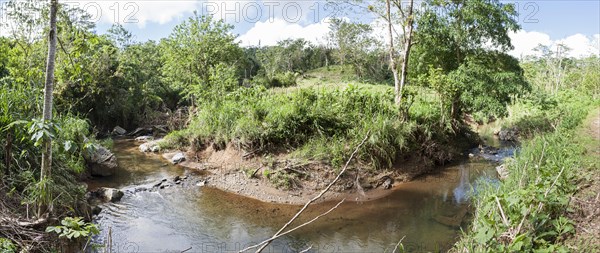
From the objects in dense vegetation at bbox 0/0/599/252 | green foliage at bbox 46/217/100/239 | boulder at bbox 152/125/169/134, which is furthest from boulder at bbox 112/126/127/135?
green foliage at bbox 46/217/100/239

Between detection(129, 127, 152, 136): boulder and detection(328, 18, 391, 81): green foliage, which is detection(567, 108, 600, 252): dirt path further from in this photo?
detection(328, 18, 391, 81): green foliage

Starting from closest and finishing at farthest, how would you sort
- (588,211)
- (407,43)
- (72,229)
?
(72,229) → (588,211) → (407,43)

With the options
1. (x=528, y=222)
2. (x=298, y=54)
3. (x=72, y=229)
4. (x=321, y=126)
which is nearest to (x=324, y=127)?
(x=321, y=126)

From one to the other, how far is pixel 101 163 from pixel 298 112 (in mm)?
6018

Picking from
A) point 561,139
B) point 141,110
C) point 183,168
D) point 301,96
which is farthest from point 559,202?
point 141,110

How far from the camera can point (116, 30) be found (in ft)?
121

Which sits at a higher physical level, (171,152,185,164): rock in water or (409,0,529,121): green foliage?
(409,0,529,121): green foliage

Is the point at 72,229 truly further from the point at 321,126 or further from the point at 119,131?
the point at 119,131

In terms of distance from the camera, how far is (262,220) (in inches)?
344

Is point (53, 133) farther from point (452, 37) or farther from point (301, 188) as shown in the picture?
point (452, 37)

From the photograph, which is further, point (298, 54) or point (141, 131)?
point (298, 54)

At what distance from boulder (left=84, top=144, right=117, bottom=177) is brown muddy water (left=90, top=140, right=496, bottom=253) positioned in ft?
0.91

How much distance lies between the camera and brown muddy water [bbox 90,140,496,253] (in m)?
7.39

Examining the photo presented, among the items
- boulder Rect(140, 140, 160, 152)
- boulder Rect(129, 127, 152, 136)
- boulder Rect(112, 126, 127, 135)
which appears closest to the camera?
boulder Rect(140, 140, 160, 152)
